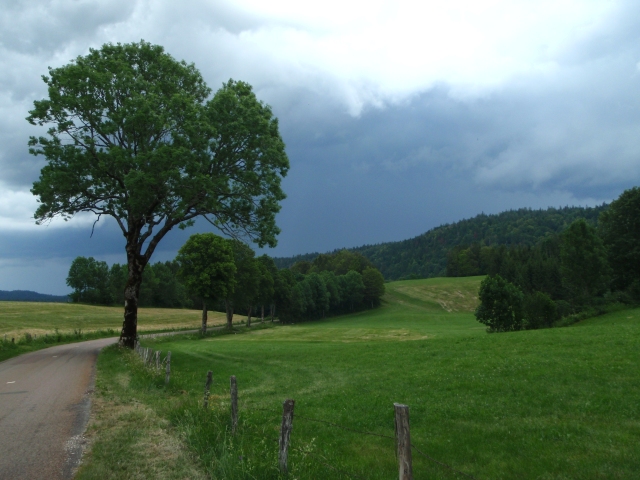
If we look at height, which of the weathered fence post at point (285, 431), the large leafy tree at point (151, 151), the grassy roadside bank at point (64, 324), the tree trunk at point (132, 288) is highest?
the large leafy tree at point (151, 151)

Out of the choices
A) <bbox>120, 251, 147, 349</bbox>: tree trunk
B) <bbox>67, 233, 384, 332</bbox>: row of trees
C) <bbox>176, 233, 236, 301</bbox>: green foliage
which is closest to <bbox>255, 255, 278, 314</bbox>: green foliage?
<bbox>67, 233, 384, 332</bbox>: row of trees

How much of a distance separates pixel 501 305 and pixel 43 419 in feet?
144

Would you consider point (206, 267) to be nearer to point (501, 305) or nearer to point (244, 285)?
point (244, 285)

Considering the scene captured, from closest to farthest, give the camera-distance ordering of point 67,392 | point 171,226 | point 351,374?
point 67,392 < point 351,374 < point 171,226

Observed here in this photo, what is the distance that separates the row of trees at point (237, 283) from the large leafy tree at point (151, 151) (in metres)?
4.75

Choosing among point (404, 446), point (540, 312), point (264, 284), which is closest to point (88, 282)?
point (264, 284)

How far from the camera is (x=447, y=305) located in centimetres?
11988

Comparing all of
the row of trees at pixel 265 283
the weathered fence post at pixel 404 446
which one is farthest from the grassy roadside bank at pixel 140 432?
the row of trees at pixel 265 283

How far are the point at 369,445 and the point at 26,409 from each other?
1055 cm

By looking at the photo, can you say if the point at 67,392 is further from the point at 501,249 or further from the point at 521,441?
the point at 501,249

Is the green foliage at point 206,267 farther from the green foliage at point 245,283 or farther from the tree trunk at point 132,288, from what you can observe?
the tree trunk at point 132,288

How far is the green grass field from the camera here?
8.41 m

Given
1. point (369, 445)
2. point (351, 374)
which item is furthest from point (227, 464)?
point (351, 374)

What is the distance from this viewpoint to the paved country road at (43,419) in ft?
28.2
